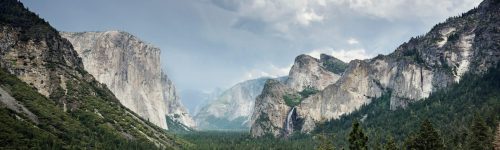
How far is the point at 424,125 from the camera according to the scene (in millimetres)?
116188

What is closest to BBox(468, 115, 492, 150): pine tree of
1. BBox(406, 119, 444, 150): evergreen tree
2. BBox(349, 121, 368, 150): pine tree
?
BBox(406, 119, 444, 150): evergreen tree

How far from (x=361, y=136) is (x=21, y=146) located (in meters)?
142

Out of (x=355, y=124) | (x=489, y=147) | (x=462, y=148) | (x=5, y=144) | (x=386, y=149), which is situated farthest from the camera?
(x=5, y=144)

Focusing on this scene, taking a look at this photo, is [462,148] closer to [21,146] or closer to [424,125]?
[424,125]

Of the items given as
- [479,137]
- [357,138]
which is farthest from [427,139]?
[479,137]

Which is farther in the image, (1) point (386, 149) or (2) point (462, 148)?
(2) point (462, 148)

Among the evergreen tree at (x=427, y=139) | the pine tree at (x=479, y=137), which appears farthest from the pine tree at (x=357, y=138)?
the pine tree at (x=479, y=137)

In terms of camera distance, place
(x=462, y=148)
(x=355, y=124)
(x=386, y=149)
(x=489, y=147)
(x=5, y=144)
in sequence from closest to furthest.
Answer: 1. (x=355, y=124)
2. (x=386, y=149)
3. (x=489, y=147)
4. (x=462, y=148)
5. (x=5, y=144)

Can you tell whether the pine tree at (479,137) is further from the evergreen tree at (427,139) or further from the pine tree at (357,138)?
the pine tree at (357,138)

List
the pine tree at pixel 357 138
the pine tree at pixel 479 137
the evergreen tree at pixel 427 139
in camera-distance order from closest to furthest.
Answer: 1. the pine tree at pixel 357 138
2. the evergreen tree at pixel 427 139
3. the pine tree at pixel 479 137

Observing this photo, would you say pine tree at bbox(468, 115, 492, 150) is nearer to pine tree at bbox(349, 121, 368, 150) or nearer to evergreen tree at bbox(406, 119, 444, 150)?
evergreen tree at bbox(406, 119, 444, 150)

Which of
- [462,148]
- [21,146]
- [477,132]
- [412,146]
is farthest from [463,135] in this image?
[21,146]

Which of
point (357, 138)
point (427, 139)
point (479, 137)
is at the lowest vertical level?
point (357, 138)

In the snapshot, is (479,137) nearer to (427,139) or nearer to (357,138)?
(427,139)
